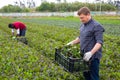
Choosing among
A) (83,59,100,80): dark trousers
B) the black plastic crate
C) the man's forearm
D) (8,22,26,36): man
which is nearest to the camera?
the man's forearm

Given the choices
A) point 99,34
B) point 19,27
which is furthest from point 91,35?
point 19,27

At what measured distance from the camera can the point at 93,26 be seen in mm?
5578

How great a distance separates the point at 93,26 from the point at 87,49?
0.61m

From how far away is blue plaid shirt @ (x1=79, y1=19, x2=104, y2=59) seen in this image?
5.49 m

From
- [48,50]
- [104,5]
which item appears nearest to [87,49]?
[48,50]

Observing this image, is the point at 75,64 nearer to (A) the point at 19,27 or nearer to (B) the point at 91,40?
(B) the point at 91,40

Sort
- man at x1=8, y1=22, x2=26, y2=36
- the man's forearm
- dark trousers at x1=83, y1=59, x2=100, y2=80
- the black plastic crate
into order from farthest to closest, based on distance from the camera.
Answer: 1. man at x1=8, y1=22, x2=26, y2=36
2. dark trousers at x1=83, y1=59, x2=100, y2=80
3. the black plastic crate
4. the man's forearm

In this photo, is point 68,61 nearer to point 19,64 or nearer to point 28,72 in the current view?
point 28,72

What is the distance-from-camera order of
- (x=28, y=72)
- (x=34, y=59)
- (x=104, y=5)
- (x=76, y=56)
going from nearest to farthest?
(x=76, y=56) < (x=28, y=72) < (x=34, y=59) < (x=104, y=5)

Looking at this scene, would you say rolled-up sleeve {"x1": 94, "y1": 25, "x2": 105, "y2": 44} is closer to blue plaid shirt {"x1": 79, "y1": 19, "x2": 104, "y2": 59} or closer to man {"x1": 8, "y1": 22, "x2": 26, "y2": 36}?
blue plaid shirt {"x1": 79, "y1": 19, "x2": 104, "y2": 59}

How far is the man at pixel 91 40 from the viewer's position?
215 inches

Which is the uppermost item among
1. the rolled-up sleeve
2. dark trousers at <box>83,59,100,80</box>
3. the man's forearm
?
the rolled-up sleeve

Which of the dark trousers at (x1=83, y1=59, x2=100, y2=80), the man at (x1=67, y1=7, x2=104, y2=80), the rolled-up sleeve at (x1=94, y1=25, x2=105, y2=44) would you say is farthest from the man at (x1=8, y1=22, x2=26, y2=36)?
the rolled-up sleeve at (x1=94, y1=25, x2=105, y2=44)

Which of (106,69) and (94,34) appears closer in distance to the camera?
(94,34)
